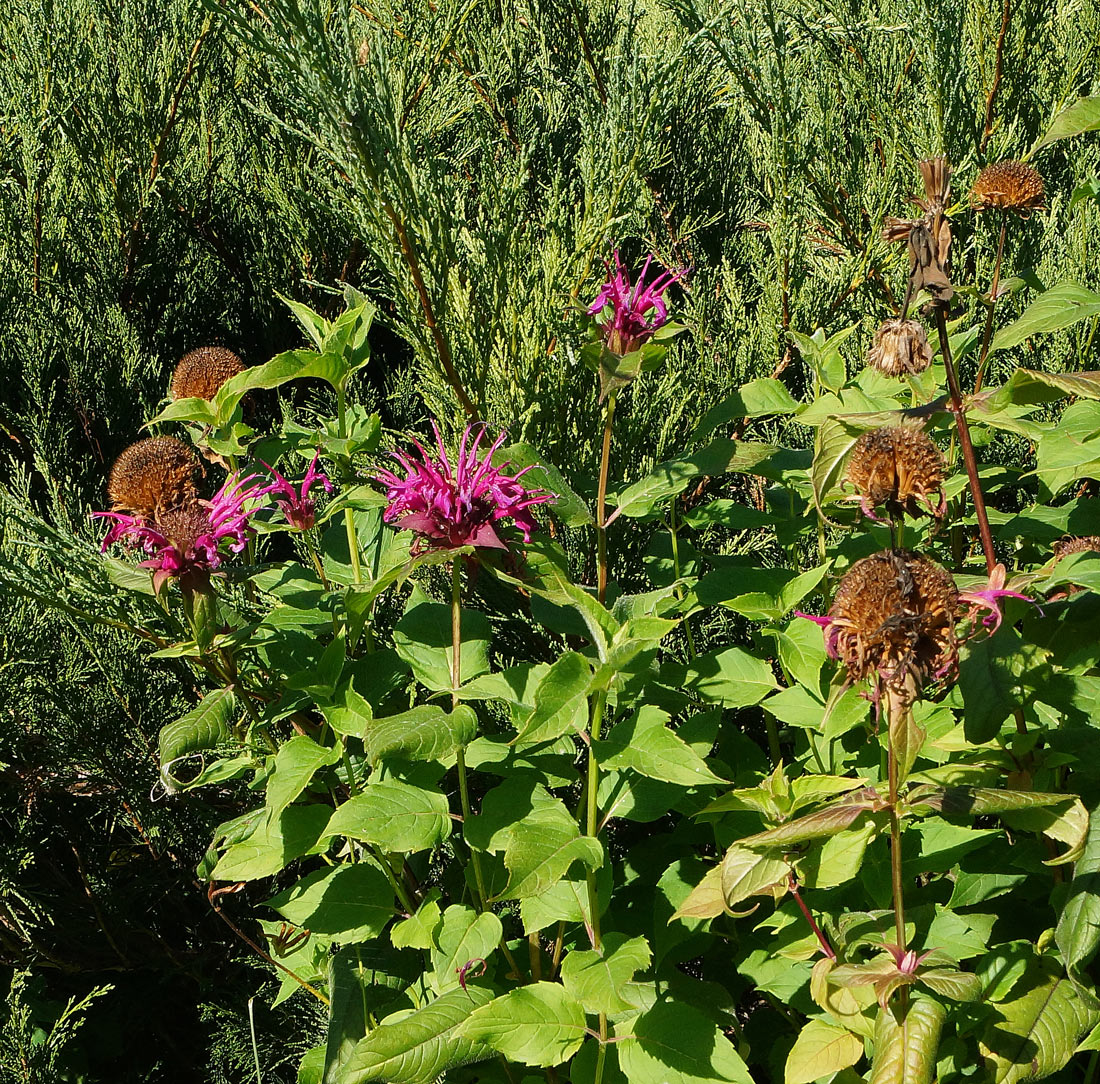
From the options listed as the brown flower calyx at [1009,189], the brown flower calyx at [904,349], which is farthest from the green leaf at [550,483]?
the brown flower calyx at [1009,189]

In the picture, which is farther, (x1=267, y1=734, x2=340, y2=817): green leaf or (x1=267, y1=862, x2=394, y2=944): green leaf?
(x1=267, y1=862, x2=394, y2=944): green leaf

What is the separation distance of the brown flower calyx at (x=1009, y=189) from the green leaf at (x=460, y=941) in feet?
4.29

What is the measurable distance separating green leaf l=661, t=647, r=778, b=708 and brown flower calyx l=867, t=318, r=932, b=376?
15.3 inches

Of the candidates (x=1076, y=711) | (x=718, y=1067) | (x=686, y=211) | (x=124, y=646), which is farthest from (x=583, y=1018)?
(x=686, y=211)

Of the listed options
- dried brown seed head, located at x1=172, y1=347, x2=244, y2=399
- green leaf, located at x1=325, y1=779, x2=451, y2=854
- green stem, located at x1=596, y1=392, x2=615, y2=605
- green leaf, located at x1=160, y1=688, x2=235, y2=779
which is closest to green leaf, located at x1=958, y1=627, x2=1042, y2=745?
green stem, located at x1=596, y1=392, x2=615, y2=605

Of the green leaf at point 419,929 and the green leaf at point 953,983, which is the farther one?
the green leaf at point 419,929

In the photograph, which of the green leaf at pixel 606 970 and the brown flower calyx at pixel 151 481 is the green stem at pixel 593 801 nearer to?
the green leaf at pixel 606 970

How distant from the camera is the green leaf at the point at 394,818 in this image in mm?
1086

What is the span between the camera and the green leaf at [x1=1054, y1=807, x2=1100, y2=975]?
0.99 metres

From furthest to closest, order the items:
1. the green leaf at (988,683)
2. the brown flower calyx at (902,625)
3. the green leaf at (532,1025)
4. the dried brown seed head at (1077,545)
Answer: the dried brown seed head at (1077,545) → the green leaf at (532,1025) → the green leaf at (988,683) → the brown flower calyx at (902,625)

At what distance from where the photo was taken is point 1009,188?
1695 mm

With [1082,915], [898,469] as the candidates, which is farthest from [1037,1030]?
[898,469]

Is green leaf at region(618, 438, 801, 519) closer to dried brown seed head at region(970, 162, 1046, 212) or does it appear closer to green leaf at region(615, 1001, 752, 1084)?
green leaf at region(615, 1001, 752, 1084)

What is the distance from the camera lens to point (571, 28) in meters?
2.63
